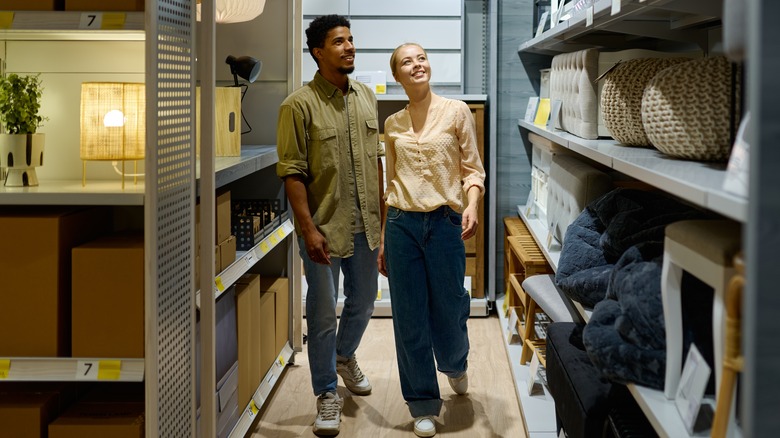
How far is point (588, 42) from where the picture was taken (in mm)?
4285

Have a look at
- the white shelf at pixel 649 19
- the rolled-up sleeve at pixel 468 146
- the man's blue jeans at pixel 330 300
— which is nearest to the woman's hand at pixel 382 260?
the man's blue jeans at pixel 330 300

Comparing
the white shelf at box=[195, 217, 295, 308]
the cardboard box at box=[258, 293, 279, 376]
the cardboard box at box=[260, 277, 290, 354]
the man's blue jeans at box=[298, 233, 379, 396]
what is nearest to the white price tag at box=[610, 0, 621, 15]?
the white shelf at box=[195, 217, 295, 308]

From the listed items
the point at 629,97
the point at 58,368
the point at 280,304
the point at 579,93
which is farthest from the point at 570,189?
the point at 58,368

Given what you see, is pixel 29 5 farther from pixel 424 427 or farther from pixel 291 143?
pixel 424 427

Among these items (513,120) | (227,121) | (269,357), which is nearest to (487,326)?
(513,120)

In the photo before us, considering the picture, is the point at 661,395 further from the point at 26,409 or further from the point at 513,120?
the point at 513,120

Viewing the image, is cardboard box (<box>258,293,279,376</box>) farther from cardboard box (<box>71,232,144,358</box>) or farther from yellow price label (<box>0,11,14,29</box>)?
yellow price label (<box>0,11,14,29</box>)

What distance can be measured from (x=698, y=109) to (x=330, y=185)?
198 cm

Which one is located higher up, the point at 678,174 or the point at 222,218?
the point at 678,174

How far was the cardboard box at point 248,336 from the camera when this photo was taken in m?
3.48

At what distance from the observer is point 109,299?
7.83 ft

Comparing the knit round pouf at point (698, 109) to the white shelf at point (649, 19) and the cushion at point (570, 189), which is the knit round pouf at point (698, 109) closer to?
the white shelf at point (649, 19)

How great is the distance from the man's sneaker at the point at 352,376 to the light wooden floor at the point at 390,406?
0.04 meters

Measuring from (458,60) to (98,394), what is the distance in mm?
4214
